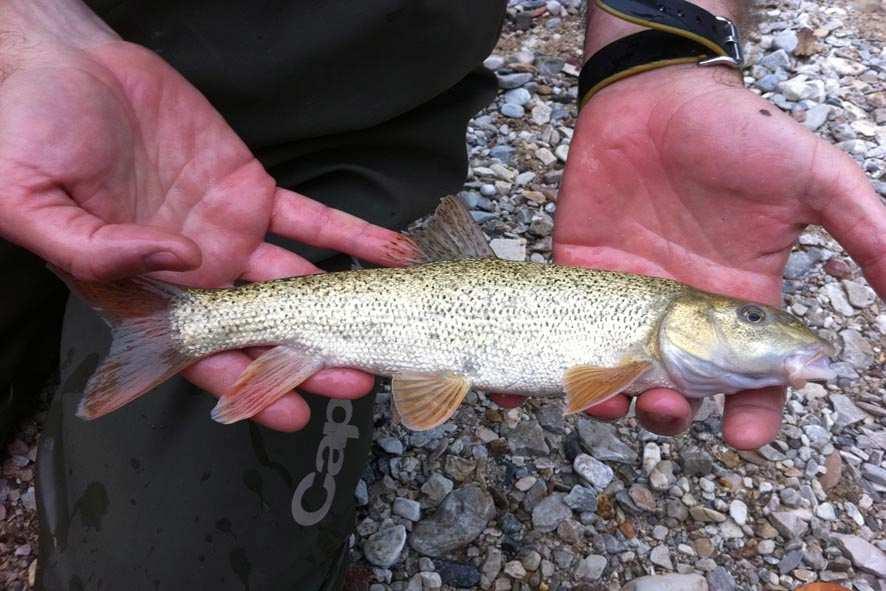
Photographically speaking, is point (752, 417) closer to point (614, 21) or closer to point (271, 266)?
point (271, 266)

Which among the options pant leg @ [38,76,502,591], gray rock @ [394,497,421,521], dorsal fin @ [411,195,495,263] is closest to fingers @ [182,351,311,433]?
pant leg @ [38,76,502,591]

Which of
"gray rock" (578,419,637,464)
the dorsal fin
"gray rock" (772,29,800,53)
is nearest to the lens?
the dorsal fin

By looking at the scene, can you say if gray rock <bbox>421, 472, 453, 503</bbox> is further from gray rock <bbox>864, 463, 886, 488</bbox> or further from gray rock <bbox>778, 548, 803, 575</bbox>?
gray rock <bbox>864, 463, 886, 488</bbox>

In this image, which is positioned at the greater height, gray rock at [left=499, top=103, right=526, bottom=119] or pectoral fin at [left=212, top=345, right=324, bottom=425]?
pectoral fin at [left=212, top=345, right=324, bottom=425]

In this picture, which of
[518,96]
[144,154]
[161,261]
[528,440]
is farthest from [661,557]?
[518,96]

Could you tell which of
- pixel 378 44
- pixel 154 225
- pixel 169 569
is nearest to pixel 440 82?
pixel 378 44

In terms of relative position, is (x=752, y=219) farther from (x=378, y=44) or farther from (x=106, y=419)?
(x=106, y=419)

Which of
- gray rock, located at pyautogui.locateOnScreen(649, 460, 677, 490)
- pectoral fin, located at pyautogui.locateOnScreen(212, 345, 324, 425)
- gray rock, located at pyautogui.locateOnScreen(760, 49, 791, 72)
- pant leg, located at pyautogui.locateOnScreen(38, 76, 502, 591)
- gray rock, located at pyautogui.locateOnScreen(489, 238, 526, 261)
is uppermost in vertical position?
pectoral fin, located at pyautogui.locateOnScreen(212, 345, 324, 425)
